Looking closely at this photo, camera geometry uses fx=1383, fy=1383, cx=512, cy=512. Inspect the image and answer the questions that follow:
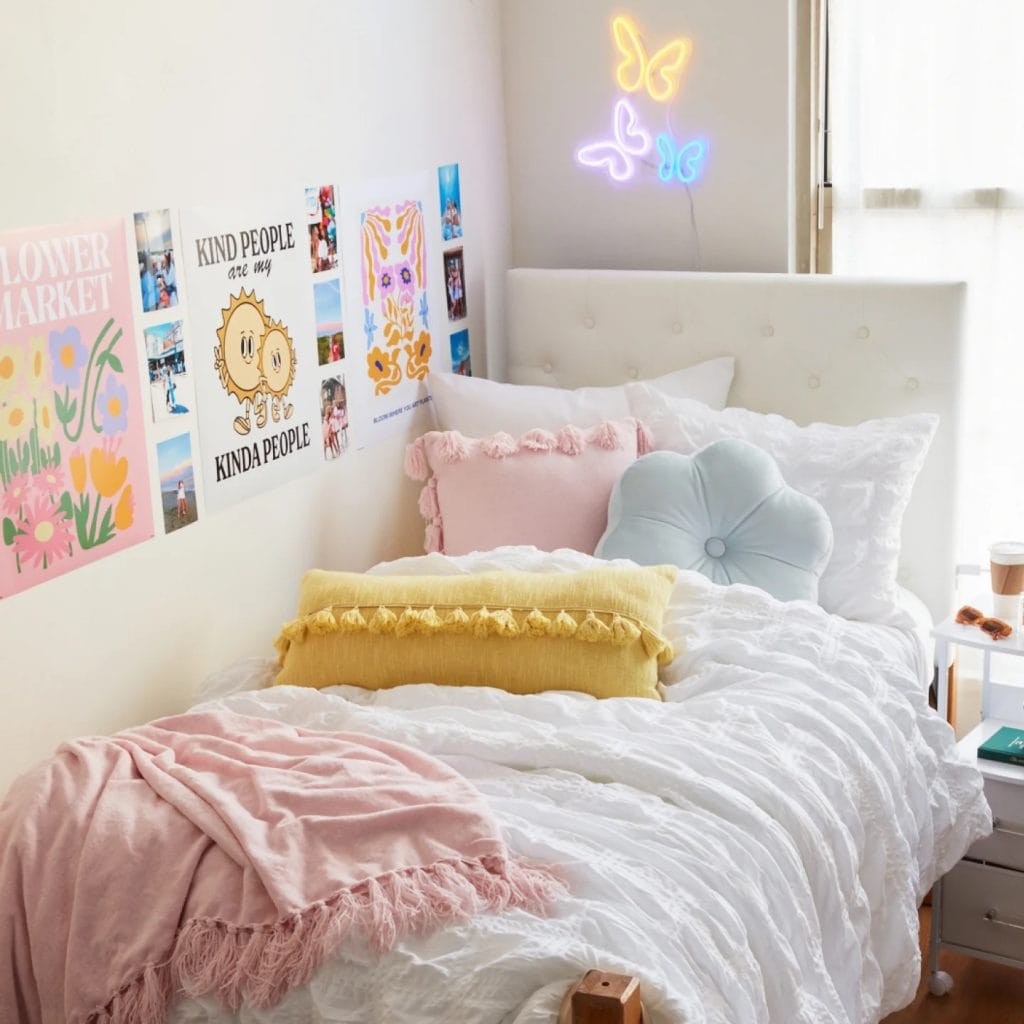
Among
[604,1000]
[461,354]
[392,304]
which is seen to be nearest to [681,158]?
[461,354]

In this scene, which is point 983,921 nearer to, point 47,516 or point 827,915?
point 827,915

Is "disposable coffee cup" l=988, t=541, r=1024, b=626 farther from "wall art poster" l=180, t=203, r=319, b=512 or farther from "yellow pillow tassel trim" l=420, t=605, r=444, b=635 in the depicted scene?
"wall art poster" l=180, t=203, r=319, b=512

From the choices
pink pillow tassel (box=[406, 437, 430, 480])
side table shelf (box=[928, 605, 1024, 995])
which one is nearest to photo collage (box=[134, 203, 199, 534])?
pink pillow tassel (box=[406, 437, 430, 480])

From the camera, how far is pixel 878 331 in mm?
2914

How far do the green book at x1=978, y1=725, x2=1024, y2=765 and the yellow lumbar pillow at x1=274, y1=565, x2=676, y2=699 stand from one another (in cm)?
66

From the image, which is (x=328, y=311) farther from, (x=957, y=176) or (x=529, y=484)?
(x=957, y=176)

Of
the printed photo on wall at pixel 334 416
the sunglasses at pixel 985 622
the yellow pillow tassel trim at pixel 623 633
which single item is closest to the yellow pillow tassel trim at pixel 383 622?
the yellow pillow tassel trim at pixel 623 633

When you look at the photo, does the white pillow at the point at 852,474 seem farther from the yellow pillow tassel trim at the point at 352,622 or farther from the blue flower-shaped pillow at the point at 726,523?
the yellow pillow tassel trim at the point at 352,622

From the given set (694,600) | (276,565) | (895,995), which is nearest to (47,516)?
(276,565)

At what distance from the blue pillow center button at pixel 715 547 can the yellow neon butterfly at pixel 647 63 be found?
113 cm

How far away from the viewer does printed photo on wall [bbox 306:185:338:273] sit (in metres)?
2.63

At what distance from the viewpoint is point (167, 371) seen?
2271mm

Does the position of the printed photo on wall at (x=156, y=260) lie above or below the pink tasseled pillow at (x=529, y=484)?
above

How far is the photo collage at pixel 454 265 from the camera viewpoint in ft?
10.2
